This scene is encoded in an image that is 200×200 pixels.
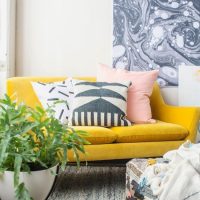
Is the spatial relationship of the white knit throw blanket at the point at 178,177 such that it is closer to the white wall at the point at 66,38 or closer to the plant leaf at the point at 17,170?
the plant leaf at the point at 17,170

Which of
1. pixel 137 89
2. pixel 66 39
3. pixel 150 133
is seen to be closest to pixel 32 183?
pixel 150 133

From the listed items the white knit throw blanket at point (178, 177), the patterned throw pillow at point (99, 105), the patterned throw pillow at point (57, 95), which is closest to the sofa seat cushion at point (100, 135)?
the patterned throw pillow at point (99, 105)

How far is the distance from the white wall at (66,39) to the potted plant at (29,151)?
1.54 metres

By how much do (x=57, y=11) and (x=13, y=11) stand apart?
1.40 ft

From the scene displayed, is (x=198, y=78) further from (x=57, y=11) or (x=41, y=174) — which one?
(x=41, y=174)

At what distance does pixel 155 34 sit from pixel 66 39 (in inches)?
35.1

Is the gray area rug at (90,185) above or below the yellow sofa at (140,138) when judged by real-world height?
below

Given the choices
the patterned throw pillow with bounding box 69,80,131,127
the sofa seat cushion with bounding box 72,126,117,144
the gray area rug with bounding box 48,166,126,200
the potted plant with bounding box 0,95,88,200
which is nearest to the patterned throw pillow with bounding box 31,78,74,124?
the patterned throw pillow with bounding box 69,80,131,127

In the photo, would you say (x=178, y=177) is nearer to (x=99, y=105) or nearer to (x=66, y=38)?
(x=99, y=105)

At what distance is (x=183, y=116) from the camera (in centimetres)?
258

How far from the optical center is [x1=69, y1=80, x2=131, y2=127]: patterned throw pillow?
2387 mm

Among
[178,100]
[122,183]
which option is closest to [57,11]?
[178,100]

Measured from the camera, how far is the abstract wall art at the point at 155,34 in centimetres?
314

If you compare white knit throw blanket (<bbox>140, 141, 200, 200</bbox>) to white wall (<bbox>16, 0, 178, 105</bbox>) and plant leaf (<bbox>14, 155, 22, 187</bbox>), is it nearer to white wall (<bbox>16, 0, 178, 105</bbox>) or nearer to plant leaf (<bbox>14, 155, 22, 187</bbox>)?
plant leaf (<bbox>14, 155, 22, 187</bbox>)
